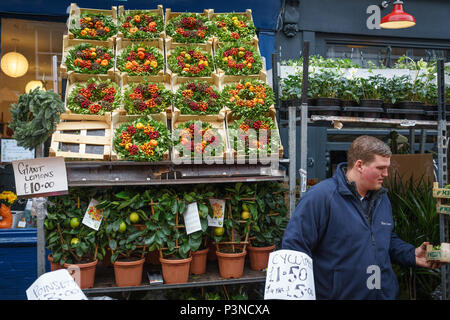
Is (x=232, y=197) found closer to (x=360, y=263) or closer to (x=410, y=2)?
(x=360, y=263)

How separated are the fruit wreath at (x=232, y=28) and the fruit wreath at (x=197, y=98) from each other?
0.76m

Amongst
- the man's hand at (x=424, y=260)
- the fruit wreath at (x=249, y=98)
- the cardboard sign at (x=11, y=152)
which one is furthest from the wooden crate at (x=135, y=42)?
the man's hand at (x=424, y=260)

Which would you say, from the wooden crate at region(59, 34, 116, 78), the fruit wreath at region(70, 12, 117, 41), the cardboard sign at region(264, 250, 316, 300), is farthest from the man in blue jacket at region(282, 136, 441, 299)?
the fruit wreath at region(70, 12, 117, 41)

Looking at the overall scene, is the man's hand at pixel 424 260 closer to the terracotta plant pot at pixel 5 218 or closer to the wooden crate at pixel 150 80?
the wooden crate at pixel 150 80

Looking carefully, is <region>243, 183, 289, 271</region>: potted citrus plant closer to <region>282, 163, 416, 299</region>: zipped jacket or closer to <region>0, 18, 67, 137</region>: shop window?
<region>282, 163, 416, 299</region>: zipped jacket

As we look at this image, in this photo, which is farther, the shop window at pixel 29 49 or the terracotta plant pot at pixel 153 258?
the shop window at pixel 29 49

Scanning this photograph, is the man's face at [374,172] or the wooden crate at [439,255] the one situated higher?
the man's face at [374,172]

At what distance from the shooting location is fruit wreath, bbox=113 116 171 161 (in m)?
3.71

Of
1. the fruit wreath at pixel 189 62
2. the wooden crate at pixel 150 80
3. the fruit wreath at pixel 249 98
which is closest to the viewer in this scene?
the fruit wreath at pixel 249 98

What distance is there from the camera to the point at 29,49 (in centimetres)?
709

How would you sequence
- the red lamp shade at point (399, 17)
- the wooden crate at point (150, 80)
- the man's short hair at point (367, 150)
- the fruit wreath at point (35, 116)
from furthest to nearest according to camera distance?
1. the red lamp shade at point (399, 17)
2. the wooden crate at point (150, 80)
3. the fruit wreath at point (35, 116)
4. the man's short hair at point (367, 150)

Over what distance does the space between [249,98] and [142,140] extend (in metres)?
1.21

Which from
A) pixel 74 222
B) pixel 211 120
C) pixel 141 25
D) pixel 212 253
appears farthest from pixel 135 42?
pixel 212 253

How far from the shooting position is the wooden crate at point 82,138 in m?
3.75
